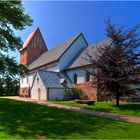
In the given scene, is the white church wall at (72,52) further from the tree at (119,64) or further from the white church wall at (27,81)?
the tree at (119,64)

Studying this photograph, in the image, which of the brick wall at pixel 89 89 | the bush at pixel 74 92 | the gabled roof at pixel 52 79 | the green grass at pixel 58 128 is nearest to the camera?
the green grass at pixel 58 128

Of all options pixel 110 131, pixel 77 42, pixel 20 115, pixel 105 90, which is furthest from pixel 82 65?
pixel 110 131

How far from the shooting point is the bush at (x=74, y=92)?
39.2 meters

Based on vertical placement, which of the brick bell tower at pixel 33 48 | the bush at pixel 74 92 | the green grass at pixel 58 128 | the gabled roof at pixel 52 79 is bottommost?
the green grass at pixel 58 128

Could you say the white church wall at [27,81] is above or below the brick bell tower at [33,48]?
below

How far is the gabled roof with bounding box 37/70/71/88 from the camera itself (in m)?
39.4

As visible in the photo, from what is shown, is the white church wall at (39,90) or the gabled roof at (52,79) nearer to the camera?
the white church wall at (39,90)

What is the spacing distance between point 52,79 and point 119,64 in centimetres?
1765

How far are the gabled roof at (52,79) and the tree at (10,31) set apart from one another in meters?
12.7

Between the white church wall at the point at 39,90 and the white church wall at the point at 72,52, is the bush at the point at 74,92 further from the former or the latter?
the white church wall at the point at 72,52

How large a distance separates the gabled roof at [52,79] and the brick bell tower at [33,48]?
21.3 meters

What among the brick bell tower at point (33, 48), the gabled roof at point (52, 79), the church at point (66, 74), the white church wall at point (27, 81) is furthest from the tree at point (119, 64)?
the brick bell tower at point (33, 48)

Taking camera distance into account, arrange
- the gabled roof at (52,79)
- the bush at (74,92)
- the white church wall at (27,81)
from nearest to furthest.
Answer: the bush at (74,92)
the gabled roof at (52,79)
the white church wall at (27,81)

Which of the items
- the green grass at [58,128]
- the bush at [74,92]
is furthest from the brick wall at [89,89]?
the green grass at [58,128]
